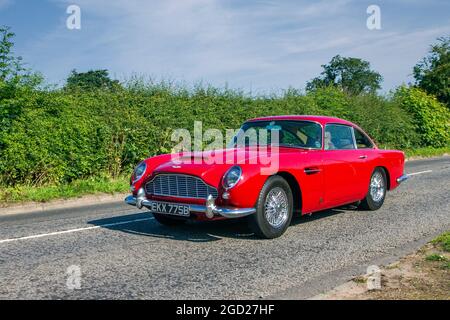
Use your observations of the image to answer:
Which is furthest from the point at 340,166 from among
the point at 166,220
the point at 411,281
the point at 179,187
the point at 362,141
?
the point at 411,281

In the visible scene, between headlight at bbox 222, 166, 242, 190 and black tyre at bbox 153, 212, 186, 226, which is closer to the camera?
headlight at bbox 222, 166, 242, 190

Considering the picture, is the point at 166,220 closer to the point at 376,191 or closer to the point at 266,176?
the point at 266,176

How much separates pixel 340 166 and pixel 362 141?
1.36 meters

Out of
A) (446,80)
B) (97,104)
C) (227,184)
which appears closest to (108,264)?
(227,184)

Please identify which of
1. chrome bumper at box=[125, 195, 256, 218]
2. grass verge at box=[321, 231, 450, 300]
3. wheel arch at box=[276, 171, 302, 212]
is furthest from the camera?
wheel arch at box=[276, 171, 302, 212]

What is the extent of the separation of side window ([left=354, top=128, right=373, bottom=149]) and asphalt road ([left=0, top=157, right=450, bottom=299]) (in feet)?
3.75

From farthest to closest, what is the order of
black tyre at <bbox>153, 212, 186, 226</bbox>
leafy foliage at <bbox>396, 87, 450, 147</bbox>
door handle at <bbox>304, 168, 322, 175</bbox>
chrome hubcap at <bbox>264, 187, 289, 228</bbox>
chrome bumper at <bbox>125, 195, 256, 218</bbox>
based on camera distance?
1. leafy foliage at <bbox>396, 87, 450, 147</bbox>
2. black tyre at <bbox>153, 212, 186, 226</bbox>
3. door handle at <bbox>304, 168, 322, 175</bbox>
4. chrome hubcap at <bbox>264, 187, 289, 228</bbox>
5. chrome bumper at <bbox>125, 195, 256, 218</bbox>

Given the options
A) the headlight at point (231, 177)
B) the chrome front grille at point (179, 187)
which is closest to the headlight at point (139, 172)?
the chrome front grille at point (179, 187)

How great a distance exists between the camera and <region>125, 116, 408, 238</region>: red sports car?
5926mm

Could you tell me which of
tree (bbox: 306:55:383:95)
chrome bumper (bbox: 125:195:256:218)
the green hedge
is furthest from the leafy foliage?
tree (bbox: 306:55:383:95)

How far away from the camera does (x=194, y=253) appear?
573cm

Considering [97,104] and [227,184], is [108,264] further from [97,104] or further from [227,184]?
[97,104]

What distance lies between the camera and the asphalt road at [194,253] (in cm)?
448

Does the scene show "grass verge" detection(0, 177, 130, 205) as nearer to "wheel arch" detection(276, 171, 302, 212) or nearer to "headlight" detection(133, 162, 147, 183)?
"headlight" detection(133, 162, 147, 183)
